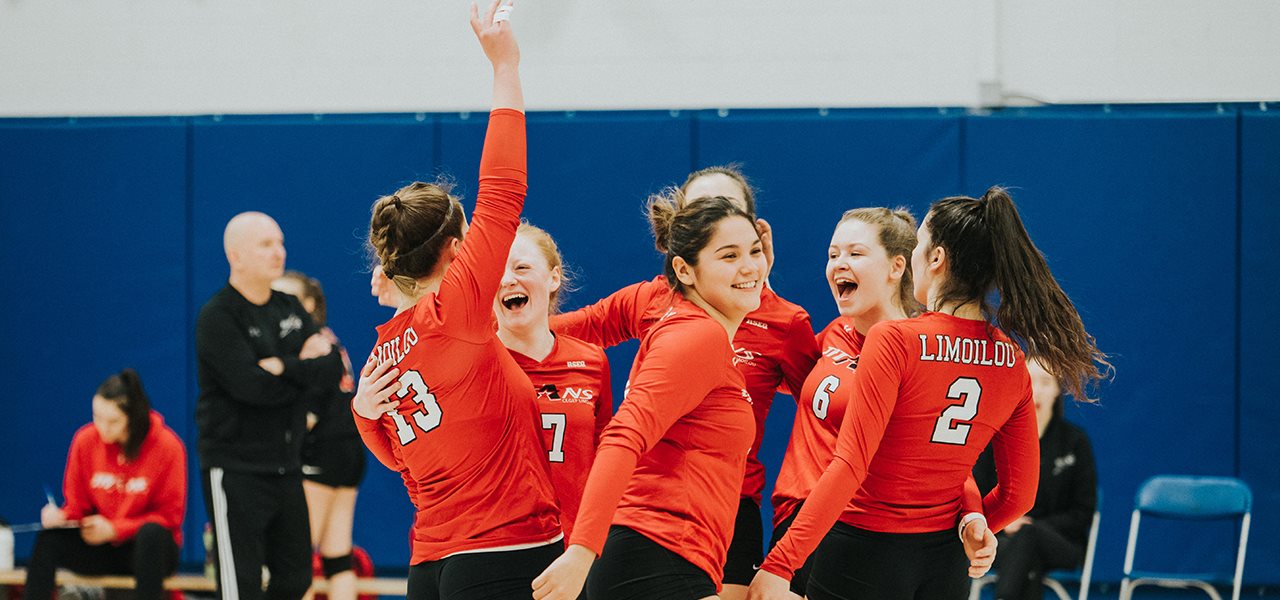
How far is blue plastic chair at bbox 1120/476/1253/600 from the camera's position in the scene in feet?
22.0

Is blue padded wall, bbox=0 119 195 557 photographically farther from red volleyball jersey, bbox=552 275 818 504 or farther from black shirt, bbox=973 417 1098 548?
black shirt, bbox=973 417 1098 548

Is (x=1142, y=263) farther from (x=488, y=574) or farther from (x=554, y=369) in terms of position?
(x=488, y=574)

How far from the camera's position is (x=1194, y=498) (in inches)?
267

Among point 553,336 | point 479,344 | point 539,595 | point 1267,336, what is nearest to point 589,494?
point 539,595


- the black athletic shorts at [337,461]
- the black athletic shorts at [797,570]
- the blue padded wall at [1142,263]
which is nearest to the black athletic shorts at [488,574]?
the black athletic shorts at [797,570]

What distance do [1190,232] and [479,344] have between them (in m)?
5.62

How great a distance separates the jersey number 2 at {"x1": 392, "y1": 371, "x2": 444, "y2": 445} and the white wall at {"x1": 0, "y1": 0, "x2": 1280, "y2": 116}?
16.6ft

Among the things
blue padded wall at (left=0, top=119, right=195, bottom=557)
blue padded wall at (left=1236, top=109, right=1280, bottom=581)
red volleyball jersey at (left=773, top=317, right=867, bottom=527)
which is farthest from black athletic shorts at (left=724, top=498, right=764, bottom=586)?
blue padded wall at (left=0, top=119, right=195, bottom=557)

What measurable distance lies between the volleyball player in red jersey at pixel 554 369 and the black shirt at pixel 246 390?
238cm

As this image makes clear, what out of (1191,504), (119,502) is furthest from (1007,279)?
(119,502)

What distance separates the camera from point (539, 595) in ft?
8.61

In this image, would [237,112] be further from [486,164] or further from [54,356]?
[486,164]

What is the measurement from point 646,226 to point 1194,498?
3.38 m

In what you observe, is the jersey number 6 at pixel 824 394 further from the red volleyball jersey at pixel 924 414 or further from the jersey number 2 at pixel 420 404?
the jersey number 2 at pixel 420 404
